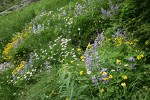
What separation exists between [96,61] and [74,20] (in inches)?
102

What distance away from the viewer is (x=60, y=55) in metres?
6.18

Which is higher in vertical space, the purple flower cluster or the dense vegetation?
the purple flower cluster

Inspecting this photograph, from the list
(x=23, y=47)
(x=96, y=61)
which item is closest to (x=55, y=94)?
(x=96, y=61)

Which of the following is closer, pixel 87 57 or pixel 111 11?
pixel 87 57

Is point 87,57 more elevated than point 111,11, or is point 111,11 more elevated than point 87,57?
point 111,11

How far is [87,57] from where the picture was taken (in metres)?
4.61

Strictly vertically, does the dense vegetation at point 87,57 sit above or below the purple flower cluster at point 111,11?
below

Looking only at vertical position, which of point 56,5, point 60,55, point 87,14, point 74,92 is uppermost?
point 56,5

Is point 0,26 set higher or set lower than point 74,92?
higher

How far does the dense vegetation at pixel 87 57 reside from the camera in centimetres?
423

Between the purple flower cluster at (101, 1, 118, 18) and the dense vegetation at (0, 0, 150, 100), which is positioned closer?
the dense vegetation at (0, 0, 150, 100)

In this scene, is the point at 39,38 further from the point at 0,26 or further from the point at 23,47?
the point at 0,26

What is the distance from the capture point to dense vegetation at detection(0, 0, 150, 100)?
4227 millimetres

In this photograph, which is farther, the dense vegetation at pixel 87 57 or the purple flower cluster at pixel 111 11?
the purple flower cluster at pixel 111 11
